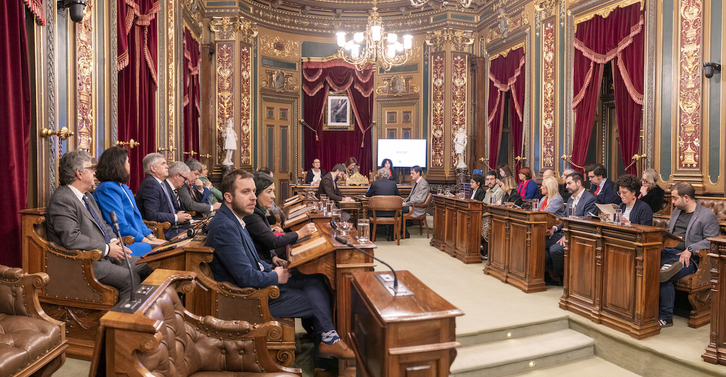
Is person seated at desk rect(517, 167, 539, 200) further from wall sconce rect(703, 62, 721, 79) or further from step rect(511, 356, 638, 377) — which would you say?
step rect(511, 356, 638, 377)

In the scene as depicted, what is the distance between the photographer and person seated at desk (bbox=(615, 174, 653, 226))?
13.1 feet

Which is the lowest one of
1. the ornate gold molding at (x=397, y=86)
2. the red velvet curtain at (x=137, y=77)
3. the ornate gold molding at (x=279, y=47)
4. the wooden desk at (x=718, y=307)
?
the wooden desk at (x=718, y=307)

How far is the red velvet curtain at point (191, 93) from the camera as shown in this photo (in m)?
7.89

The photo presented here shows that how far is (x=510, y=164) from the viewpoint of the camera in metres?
9.97

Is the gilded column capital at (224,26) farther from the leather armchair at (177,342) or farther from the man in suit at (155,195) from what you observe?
the leather armchair at (177,342)

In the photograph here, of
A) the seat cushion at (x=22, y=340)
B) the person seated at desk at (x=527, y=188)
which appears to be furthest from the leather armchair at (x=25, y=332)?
the person seated at desk at (x=527, y=188)

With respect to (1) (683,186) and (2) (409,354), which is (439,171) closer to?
(1) (683,186)

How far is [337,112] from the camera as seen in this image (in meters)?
11.1

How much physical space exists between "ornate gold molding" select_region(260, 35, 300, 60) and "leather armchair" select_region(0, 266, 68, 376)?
340 inches

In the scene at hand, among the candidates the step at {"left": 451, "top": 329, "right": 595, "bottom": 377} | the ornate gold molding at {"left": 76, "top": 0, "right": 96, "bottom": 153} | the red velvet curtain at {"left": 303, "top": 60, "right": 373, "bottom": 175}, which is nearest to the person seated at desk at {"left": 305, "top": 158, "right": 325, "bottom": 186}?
the red velvet curtain at {"left": 303, "top": 60, "right": 373, "bottom": 175}

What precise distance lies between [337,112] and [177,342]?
965cm

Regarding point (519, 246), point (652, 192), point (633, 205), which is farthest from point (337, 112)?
point (633, 205)

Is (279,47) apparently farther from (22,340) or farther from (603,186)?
(22,340)

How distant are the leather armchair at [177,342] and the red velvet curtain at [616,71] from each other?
6143 millimetres
